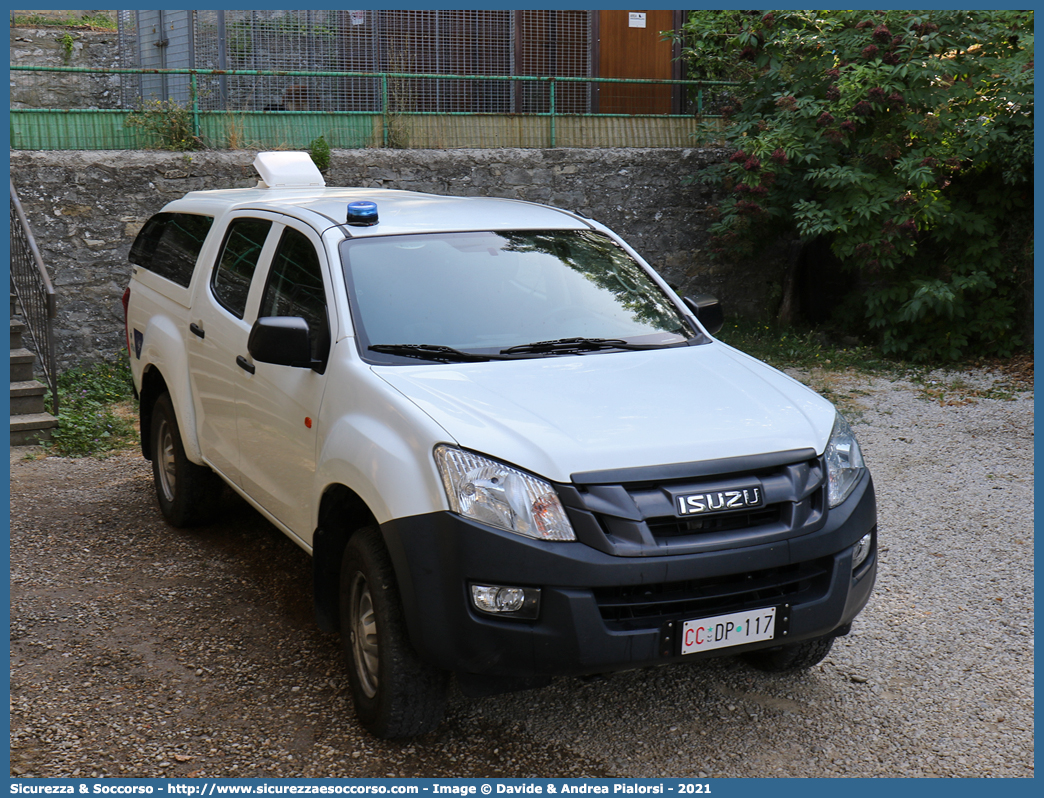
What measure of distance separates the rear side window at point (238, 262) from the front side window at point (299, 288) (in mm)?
219

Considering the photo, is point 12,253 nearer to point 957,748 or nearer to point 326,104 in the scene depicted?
point 326,104

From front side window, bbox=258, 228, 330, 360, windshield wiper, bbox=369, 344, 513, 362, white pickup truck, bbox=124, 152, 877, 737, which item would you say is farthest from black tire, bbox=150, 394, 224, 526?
windshield wiper, bbox=369, 344, 513, 362

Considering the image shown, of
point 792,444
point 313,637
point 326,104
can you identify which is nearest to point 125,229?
point 326,104

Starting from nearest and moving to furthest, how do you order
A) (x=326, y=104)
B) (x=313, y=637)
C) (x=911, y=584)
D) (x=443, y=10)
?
(x=313, y=637)
(x=911, y=584)
(x=326, y=104)
(x=443, y=10)

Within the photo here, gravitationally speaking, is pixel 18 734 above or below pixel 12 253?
below

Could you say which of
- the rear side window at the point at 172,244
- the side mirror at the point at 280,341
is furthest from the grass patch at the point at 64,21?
the side mirror at the point at 280,341

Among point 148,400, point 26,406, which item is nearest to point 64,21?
point 26,406

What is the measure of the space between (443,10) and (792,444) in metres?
10.7

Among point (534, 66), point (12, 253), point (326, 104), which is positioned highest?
point (534, 66)

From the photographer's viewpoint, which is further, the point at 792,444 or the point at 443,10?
the point at 443,10

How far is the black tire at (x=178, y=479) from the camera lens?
5277 mm

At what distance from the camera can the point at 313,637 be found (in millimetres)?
4176

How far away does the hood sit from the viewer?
2975 mm

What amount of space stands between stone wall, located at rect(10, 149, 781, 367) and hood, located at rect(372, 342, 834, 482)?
687cm
